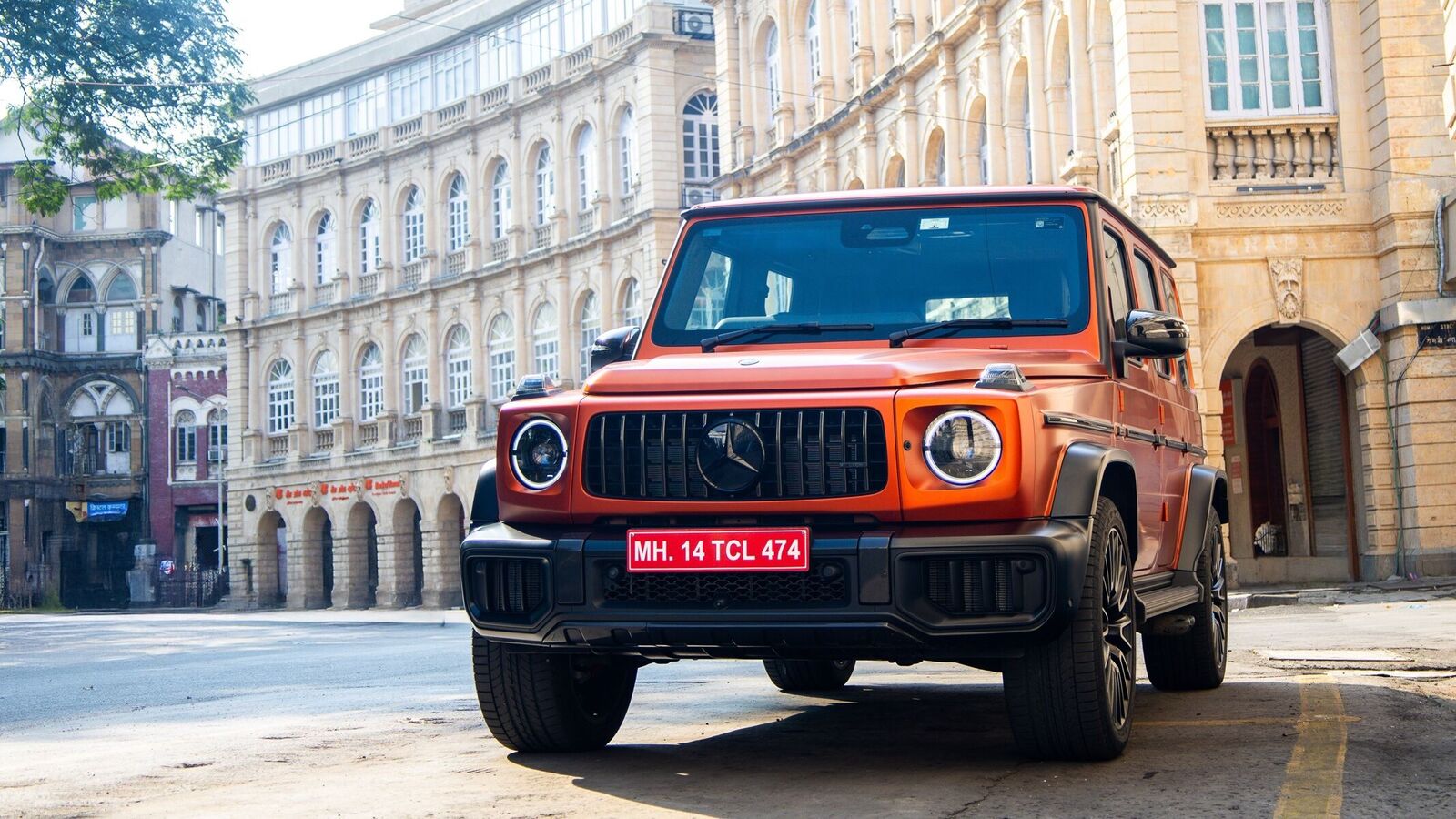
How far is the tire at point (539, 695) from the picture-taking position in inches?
252

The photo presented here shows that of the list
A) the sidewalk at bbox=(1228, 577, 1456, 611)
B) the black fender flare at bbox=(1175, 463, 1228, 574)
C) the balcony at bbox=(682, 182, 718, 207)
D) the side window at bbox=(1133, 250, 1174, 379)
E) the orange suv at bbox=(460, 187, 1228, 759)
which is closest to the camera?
the orange suv at bbox=(460, 187, 1228, 759)

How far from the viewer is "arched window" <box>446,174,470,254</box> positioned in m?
52.6

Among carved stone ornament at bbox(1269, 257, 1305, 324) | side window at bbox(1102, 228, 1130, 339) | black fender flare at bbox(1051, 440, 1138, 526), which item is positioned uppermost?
carved stone ornament at bbox(1269, 257, 1305, 324)

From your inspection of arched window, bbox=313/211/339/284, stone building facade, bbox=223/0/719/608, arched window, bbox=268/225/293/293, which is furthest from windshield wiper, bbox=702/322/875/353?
arched window, bbox=268/225/293/293

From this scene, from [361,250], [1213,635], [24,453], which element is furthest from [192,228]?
[1213,635]

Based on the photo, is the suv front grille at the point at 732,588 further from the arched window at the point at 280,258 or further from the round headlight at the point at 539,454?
the arched window at the point at 280,258

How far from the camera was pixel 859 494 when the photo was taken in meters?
5.71

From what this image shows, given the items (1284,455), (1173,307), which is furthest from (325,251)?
(1173,307)

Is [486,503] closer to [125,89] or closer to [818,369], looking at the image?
[818,369]

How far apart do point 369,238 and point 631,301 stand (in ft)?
44.6

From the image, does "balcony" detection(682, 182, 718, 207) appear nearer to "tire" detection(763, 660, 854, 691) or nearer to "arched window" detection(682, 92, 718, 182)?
"arched window" detection(682, 92, 718, 182)

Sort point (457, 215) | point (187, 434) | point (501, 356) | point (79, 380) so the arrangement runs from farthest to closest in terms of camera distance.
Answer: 1. point (79, 380)
2. point (187, 434)
3. point (457, 215)
4. point (501, 356)

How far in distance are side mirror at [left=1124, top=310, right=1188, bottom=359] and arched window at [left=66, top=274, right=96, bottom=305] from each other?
72.2 metres

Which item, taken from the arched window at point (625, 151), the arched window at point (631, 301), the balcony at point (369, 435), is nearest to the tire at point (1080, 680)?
the arched window at point (631, 301)
